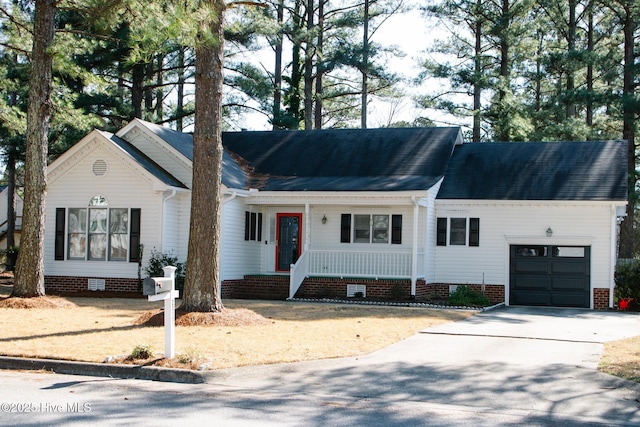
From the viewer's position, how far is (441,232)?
2325cm

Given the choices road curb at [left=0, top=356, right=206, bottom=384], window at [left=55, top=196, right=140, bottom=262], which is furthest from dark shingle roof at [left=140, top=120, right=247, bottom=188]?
road curb at [left=0, top=356, right=206, bottom=384]

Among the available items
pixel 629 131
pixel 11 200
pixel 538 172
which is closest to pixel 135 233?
pixel 538 172

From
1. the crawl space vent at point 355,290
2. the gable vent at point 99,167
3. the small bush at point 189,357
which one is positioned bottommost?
the small bush at point 189,357

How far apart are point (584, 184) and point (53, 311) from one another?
607 inches

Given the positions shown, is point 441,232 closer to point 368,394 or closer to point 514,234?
point 514,234

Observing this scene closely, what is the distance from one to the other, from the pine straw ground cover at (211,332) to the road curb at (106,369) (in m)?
0.26

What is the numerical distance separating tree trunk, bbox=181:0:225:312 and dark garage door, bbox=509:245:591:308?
1158cm

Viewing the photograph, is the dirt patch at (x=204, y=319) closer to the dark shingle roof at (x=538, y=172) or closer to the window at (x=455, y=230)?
the window at (x=455, y=230)

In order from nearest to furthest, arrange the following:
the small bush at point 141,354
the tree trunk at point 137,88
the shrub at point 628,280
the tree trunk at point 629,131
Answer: the small bush at point 141,354
the shrub at point 628,280
the tree trunk at point 629,131
the tree trunk at point 137,88

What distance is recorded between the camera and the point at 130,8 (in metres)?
16.5

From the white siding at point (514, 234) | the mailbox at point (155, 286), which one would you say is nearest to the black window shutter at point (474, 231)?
the white siding at point (514, 234)

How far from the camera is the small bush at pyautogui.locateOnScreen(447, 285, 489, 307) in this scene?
2084 centimetres

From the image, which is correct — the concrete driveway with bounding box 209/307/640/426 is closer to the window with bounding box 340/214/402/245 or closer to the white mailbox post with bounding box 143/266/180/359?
the white mailbox post with bounding box 143/266/180/359

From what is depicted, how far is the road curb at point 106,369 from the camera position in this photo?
361 inches
